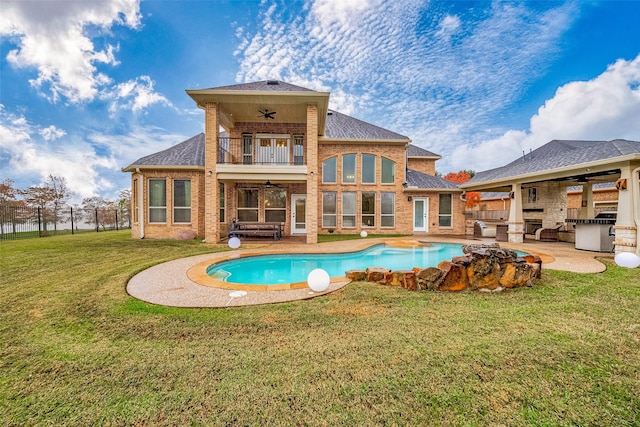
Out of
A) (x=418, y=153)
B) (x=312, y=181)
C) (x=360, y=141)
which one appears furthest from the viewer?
(x=418, y=153)

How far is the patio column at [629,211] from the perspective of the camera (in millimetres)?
7465

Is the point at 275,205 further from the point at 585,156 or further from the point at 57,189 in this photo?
the point at 57,189

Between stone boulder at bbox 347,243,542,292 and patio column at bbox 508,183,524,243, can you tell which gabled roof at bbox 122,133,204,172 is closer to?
stone boulder at bbox 347,243,542,292

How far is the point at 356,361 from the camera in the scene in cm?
241

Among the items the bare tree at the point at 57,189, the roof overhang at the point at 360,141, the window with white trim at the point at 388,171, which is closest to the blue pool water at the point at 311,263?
the window with white trim at the point at 388,171

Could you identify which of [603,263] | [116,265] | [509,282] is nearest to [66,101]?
[116,265]

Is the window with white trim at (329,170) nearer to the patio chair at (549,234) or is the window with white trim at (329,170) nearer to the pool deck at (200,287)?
the pool deck at (200,287)

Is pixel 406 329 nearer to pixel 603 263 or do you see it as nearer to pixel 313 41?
pixel 603 263

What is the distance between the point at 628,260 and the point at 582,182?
8.68 m

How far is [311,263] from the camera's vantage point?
7.92 metres

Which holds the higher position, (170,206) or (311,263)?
(170,206)

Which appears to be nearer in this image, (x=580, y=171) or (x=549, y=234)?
(x=580, y=171)

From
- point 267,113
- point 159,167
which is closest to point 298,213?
point 267,113

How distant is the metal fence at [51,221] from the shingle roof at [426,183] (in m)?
20.0
